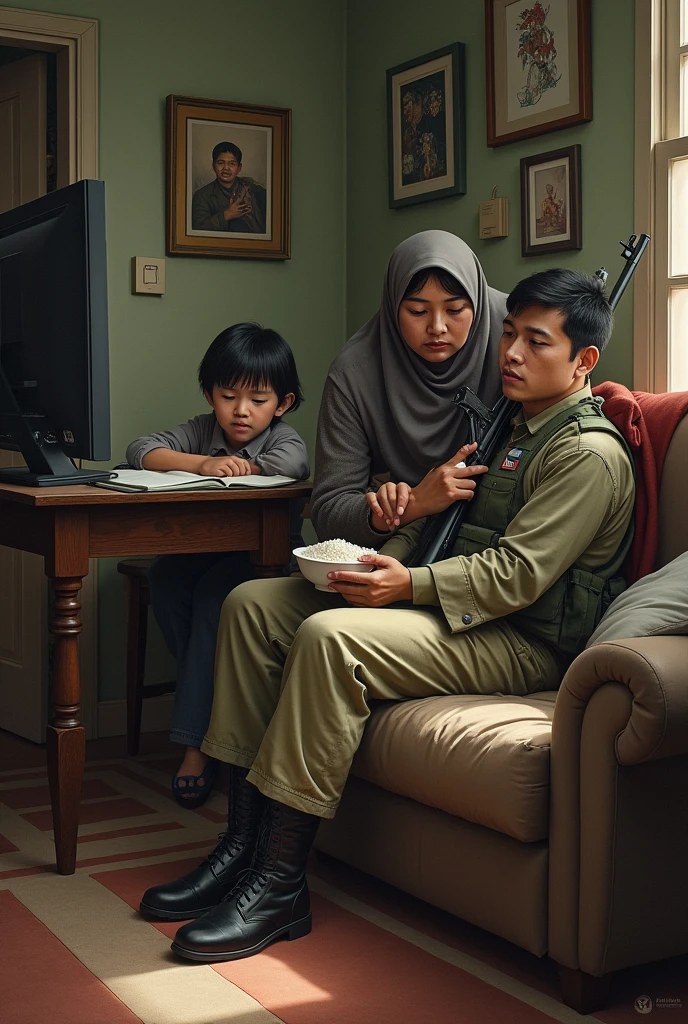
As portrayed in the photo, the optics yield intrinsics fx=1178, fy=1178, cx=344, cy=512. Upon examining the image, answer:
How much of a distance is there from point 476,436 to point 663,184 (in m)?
0.75

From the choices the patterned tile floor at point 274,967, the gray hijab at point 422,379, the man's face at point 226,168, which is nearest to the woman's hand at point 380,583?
the gray hijab at point 422,379

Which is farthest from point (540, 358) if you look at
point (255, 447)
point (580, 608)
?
point (255, 447)

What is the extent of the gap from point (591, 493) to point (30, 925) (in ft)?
4.03

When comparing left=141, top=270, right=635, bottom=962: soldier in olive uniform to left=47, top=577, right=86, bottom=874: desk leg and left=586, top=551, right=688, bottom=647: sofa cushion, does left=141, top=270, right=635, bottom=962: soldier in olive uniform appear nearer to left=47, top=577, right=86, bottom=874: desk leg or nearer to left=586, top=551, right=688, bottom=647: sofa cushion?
left=586, top=551, right=688, bottom=647: sofa cushion

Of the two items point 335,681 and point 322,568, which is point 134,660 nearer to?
point 322,568

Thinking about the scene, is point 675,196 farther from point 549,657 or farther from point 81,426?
point 81,426

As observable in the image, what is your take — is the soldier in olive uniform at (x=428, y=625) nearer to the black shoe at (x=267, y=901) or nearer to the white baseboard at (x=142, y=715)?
the black shoe at (x=267, y=901)

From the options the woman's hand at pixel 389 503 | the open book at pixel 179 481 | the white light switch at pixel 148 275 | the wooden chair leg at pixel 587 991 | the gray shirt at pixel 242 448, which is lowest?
the wooden chair leg at pixel 587 991

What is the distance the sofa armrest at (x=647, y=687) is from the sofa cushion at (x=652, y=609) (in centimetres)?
8

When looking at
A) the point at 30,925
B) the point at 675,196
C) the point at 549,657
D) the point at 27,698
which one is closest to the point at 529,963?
the point at 549,657

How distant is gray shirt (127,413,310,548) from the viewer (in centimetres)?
273

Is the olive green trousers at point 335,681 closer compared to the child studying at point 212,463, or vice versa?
the olive green trousers at point 335,681

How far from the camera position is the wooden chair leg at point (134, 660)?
3236 mm

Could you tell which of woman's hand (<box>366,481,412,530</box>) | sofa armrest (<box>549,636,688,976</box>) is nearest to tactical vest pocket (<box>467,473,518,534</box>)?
woman's hand (<box>366,481,412,530</box>)
